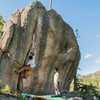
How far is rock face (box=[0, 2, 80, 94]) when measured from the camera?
10.9 meters

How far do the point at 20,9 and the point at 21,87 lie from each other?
697 cm

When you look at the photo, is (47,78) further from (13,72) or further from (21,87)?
(13,72)

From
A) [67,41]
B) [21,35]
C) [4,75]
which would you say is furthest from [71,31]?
[4,75]

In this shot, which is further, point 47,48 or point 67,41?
point 67,41

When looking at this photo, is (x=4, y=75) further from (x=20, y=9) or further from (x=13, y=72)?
(x=20, y=9)

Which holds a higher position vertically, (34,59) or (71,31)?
(71,31)

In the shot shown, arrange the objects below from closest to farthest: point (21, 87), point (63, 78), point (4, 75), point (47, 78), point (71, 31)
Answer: point (4, 75) → point (21, 87) → point (47, 78) → point (63, 78) → point (71, 31)

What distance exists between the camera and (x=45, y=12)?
1329 centimetres

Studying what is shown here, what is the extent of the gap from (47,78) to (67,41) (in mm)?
4317

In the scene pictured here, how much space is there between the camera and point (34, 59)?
11758 mm

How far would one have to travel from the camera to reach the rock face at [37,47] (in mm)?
10914

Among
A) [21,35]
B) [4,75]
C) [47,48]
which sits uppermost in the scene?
[21,35]

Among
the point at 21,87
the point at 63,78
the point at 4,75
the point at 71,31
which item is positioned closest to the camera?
the point at 4,75

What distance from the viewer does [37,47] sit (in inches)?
475
